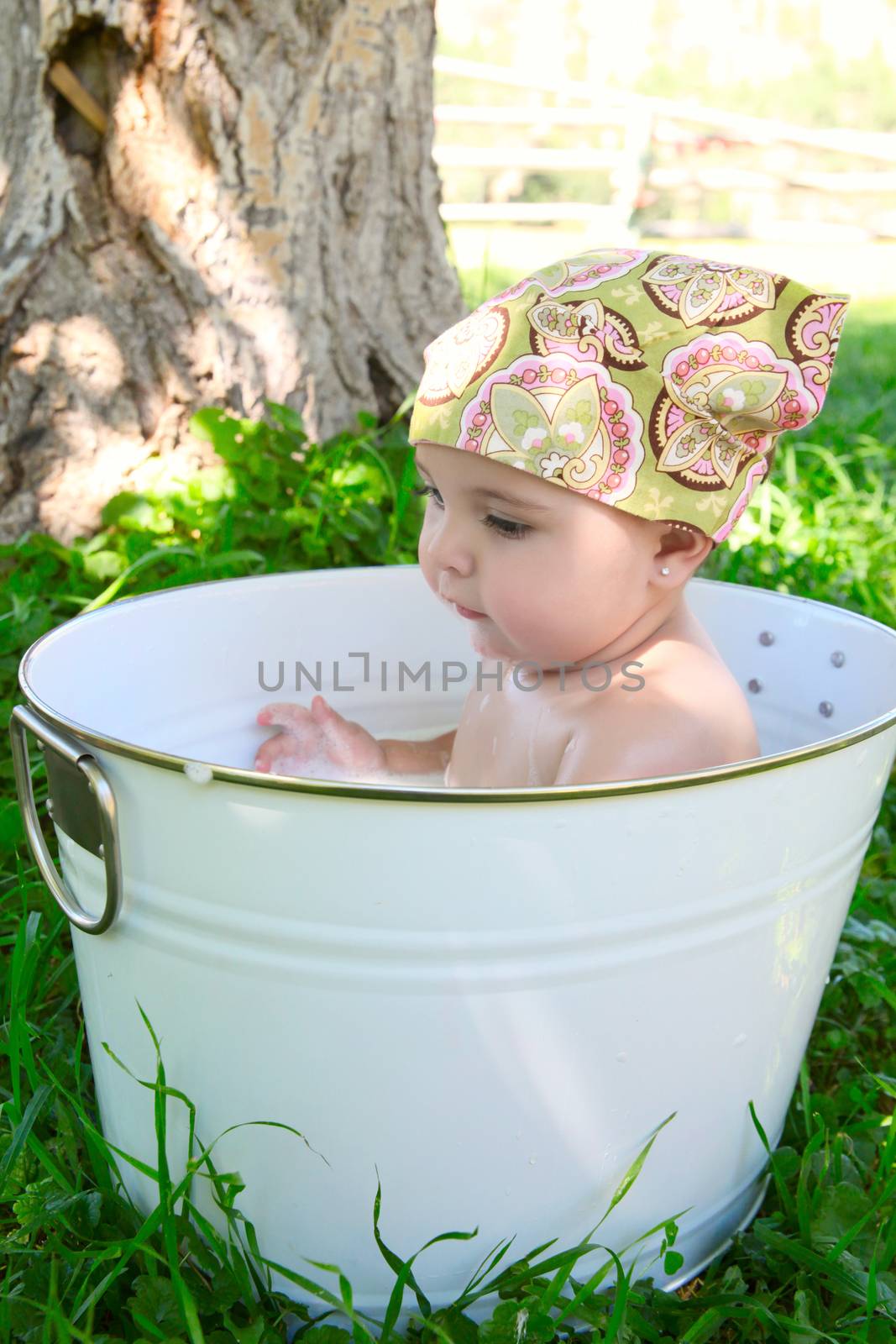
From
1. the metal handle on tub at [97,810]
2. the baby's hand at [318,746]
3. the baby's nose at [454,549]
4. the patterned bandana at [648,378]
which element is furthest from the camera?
the baby's hand at [318,746]

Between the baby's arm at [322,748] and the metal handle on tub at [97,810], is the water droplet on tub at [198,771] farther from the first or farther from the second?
the baby's arm at [322,748]

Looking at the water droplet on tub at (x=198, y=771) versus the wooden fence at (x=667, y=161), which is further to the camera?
the wooden fence at (x=667, y=161)

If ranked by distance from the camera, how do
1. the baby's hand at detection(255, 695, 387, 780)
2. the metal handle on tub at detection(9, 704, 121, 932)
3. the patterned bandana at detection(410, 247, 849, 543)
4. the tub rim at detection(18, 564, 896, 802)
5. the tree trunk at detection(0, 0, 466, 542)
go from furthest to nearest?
the tree trunk at detection(0, 0, 466, 542) → the baby's hand at detection(255, 695, 387, 780) → the patterned bandana at detection(410, 247, 849, 543) → the metal handle on tub at detection(9, 704, 121, 932) → the tub rim at detection(18, 564, 896, 802)

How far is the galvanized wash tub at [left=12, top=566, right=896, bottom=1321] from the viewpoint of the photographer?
35.4 inches

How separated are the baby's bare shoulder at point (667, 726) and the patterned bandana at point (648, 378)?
145mm

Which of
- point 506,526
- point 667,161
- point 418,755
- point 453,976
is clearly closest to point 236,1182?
point 453,976

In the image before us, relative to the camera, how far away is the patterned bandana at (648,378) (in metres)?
1.18

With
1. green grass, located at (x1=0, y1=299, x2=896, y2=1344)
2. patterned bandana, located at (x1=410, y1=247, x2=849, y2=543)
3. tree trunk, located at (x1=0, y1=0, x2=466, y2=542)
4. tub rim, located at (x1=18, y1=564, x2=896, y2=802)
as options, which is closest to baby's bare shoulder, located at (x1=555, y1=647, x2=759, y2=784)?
patterned bandana, located at (x1=410, y1=247, x2=849, y2=543)

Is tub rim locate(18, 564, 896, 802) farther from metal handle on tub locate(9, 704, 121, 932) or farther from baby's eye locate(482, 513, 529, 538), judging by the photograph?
baby's eye locate(482, 513, 529, 538)

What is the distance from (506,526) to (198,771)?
1.66ft

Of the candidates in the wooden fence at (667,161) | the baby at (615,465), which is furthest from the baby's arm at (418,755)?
the wooden fence at (667,161)

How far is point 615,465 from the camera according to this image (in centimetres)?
123

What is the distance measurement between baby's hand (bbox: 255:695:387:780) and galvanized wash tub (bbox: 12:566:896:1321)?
526 mm

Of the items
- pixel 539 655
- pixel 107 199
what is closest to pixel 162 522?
pixel 107 199
